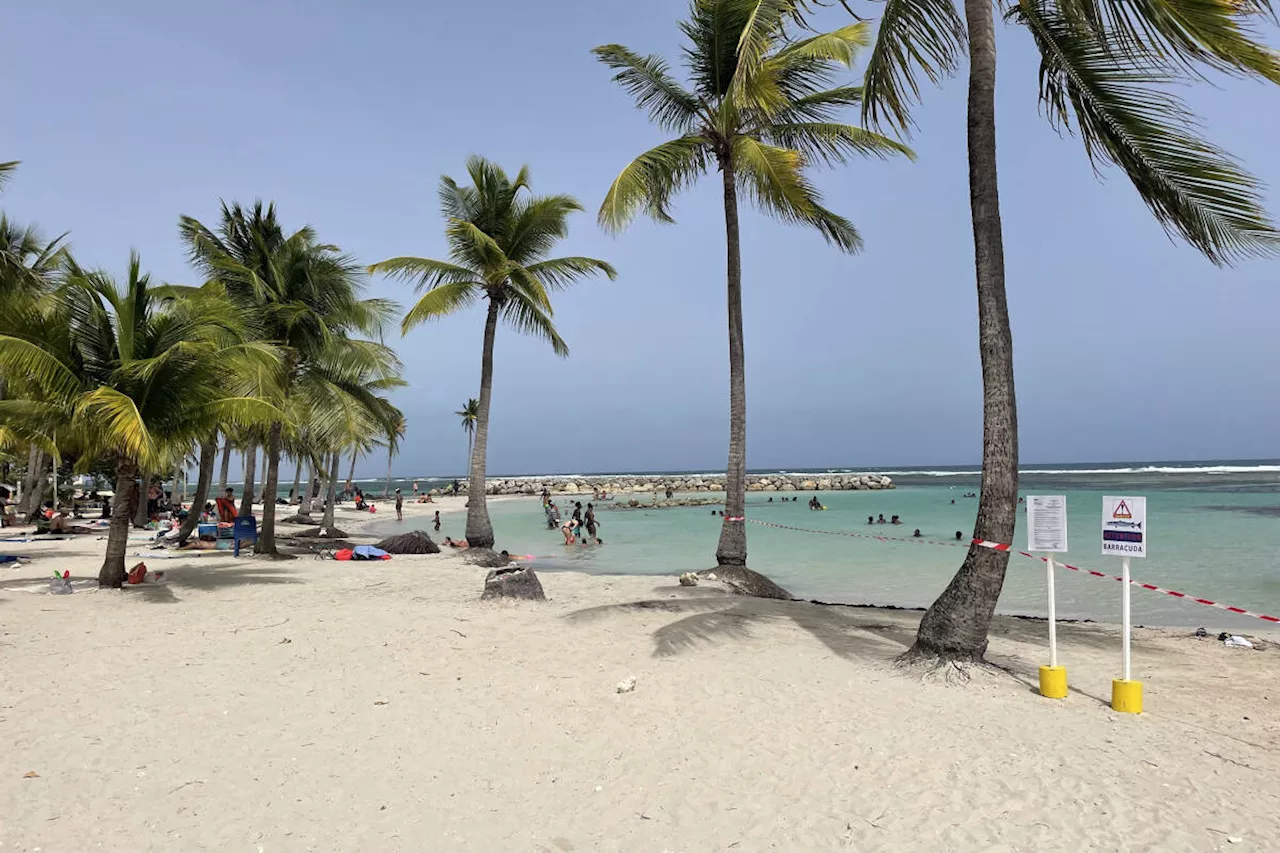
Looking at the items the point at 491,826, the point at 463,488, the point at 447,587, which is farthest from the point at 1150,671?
the point at 463,488

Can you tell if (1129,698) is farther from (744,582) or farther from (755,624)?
(744,582)

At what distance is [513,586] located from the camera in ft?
31.1

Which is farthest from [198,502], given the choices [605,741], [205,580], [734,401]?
[605,741]

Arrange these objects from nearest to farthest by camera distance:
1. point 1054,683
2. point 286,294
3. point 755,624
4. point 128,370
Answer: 1. point 1054,683
2. point 755,624
3. point 128,370
4. point 286,294

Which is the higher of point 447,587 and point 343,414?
point 343,414

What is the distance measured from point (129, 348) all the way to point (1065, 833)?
11711 millimetres

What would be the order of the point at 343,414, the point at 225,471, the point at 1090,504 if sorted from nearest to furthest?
the point at 343,414, the point at 225,471, the point at 1090,504

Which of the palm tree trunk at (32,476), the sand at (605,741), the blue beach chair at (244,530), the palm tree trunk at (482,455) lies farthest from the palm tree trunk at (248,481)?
the palm tree trunk at (32,476)

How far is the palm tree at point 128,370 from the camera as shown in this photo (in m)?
8.79

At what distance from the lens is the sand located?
11.1 feet

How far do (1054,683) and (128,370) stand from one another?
1154 cm

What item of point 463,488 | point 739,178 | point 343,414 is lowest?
point 463,488

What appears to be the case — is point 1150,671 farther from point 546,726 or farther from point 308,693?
point 308,693

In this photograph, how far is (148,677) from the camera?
18.7 feet
